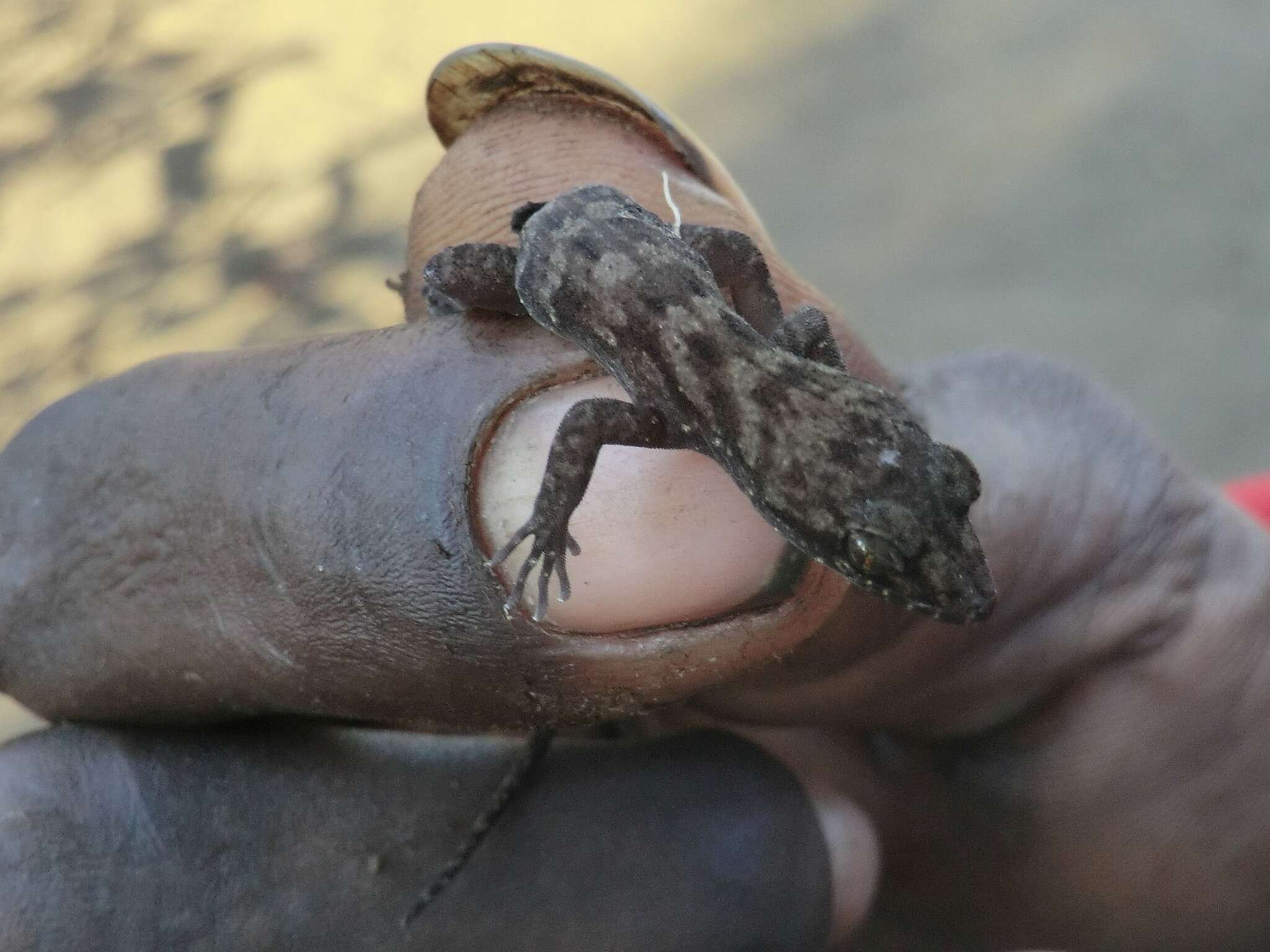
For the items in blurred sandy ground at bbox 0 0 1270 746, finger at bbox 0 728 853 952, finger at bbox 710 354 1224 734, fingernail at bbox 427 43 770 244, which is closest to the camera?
finger at bbox 0 728 853 952

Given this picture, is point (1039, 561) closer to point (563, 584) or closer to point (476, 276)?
point (563, 584)

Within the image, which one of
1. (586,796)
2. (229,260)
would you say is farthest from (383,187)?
(586,796)

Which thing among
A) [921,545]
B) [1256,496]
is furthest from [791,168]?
[921,545]

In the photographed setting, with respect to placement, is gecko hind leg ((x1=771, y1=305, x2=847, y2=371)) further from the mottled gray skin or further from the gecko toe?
the gecko toe

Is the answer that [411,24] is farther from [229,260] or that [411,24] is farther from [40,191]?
[40,191]

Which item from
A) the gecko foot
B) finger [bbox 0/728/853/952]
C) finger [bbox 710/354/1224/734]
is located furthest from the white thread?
finger [bbox 0/728/853/952]

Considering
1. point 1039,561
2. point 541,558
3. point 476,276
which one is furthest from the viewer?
point 1039,561

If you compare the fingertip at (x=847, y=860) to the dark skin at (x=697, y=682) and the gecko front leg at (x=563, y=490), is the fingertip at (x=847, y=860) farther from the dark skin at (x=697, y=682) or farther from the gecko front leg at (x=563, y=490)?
the gecko front leg at (x=563, y=490)
